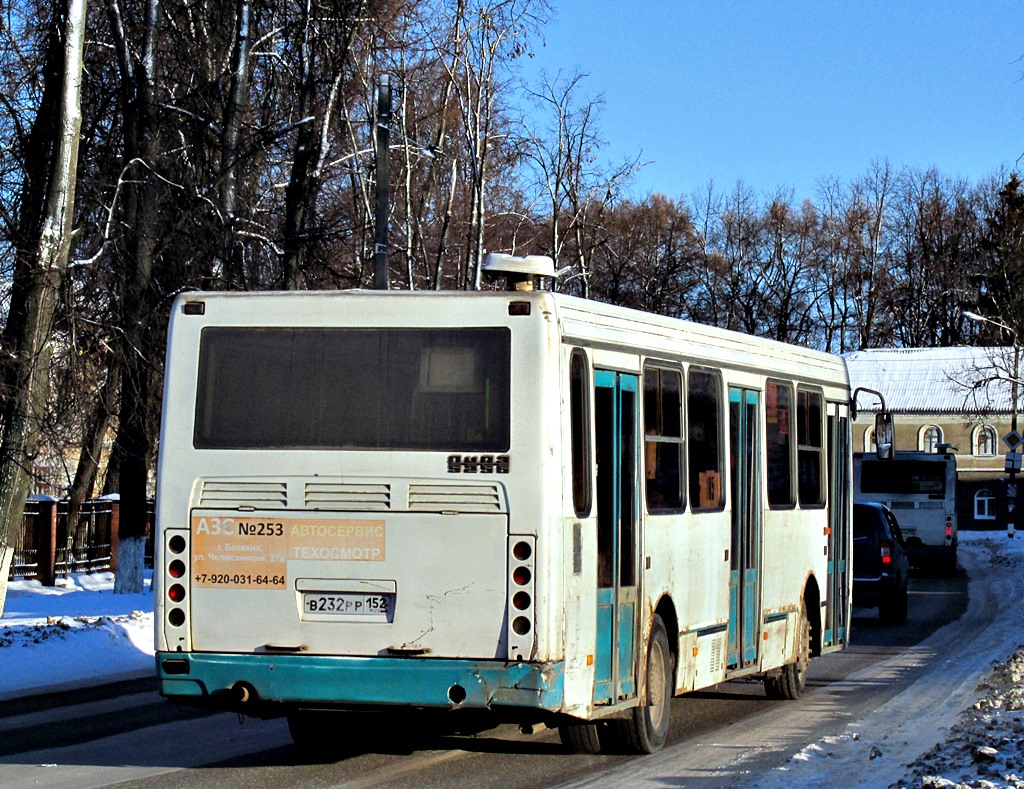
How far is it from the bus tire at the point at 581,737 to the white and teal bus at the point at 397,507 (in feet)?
1.73

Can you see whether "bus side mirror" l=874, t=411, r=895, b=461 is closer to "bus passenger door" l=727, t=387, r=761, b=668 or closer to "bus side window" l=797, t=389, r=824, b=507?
"bus side window" l=797, t=389, r=824, b=507

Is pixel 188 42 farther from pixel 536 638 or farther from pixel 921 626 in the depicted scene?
pixel 536 638

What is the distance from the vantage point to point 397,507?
8727 mm

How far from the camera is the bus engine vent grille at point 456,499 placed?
8.59 metres

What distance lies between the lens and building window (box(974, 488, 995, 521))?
8231 cm

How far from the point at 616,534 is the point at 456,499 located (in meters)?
1.27

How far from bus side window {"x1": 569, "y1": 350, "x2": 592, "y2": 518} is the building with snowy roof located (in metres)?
70.2

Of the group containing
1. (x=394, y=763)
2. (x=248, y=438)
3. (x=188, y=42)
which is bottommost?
(x=394, y=763)

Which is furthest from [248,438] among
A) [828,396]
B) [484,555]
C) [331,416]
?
[828,396]

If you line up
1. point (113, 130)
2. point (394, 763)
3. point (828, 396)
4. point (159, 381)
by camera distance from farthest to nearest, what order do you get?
point (113, 130) → point (159, 381) → point (828, 396) → point (394, 763)

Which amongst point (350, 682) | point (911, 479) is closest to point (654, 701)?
point (350, 682)

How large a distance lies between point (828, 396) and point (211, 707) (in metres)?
7.24

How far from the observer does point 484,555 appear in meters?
8.59

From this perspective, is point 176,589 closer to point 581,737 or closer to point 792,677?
point 581,737
